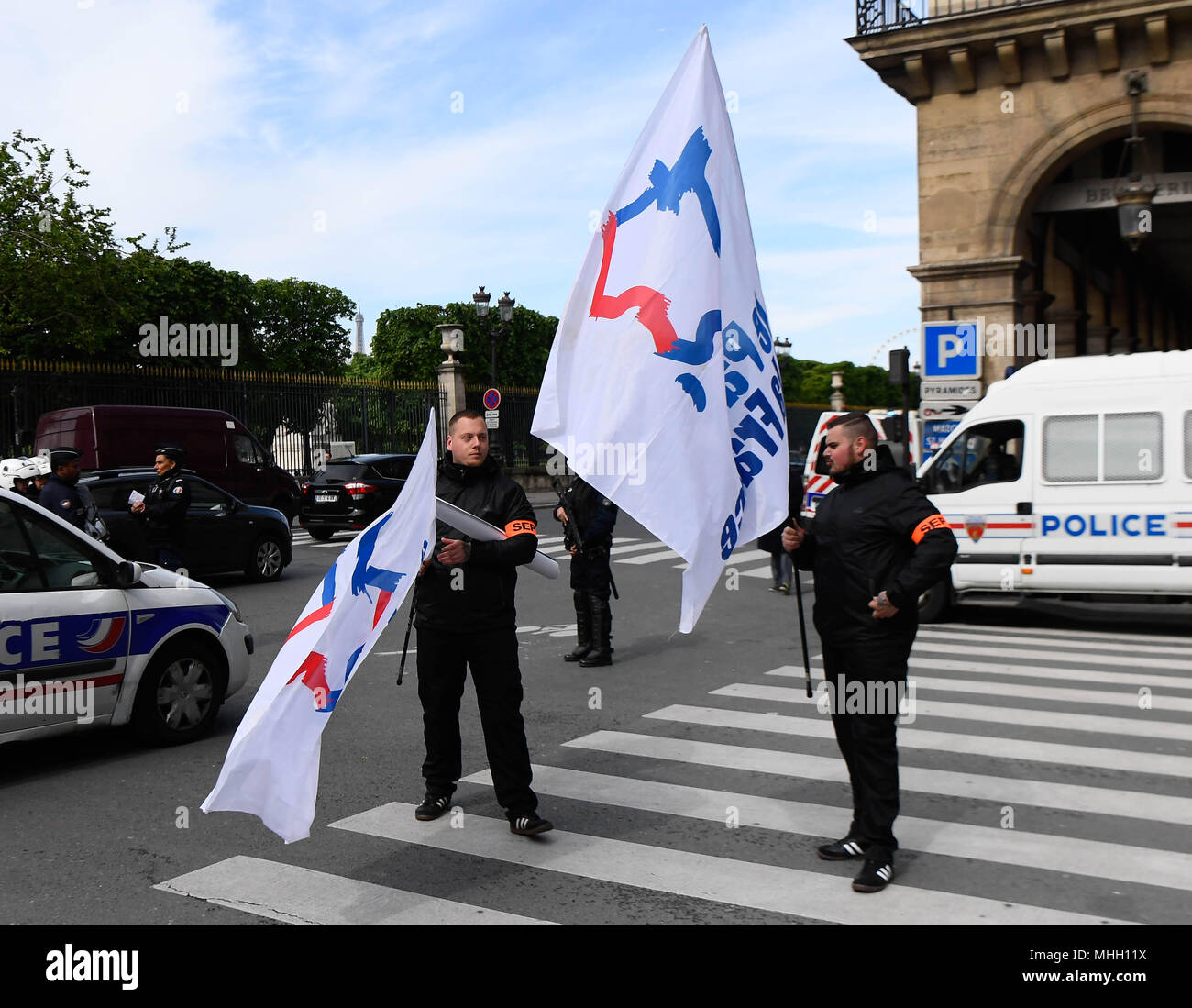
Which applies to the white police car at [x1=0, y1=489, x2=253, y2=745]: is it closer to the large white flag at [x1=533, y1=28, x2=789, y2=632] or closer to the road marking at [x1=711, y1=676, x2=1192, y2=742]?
the large white flag at [x1=533, y1=28, x2=789, y2=632]

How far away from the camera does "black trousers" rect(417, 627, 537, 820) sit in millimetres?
5277

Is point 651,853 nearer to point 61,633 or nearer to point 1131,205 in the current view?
point 61,633

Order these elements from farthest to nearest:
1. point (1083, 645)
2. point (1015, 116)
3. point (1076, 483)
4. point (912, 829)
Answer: point (1015, 116), point (1076, 483), point (1083, 645), point (912, 829)

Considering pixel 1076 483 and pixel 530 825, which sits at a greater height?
pixel 1076 483

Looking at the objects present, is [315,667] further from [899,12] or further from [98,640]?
[899,12]

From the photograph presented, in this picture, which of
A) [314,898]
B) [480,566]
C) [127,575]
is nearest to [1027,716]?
[480,566]

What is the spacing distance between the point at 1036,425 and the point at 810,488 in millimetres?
6761

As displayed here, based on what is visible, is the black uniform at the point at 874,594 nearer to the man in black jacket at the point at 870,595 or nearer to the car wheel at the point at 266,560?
the man in black jacket at the point at 870,595

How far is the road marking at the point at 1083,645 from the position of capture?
34.4ft

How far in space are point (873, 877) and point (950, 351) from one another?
14819 mm

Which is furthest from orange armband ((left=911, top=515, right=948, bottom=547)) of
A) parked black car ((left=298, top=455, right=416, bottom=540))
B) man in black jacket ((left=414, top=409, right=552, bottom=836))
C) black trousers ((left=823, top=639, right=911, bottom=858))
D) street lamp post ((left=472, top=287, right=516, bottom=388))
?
street lamp post ((left=472, top=287, right=516, bottom=388))

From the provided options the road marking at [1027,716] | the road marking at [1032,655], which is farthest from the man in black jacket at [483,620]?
the road marking at [1032,655]

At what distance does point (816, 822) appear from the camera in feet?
18.3
